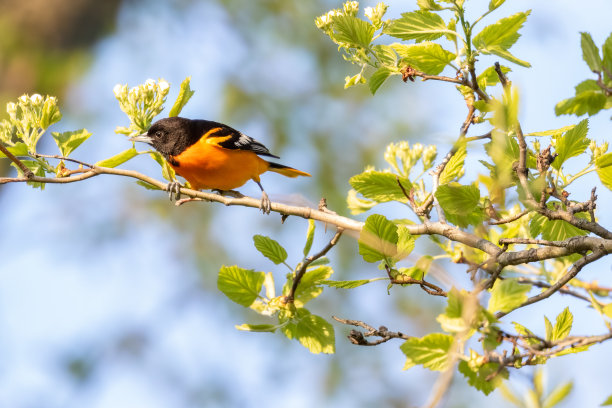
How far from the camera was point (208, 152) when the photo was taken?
12.8 feet

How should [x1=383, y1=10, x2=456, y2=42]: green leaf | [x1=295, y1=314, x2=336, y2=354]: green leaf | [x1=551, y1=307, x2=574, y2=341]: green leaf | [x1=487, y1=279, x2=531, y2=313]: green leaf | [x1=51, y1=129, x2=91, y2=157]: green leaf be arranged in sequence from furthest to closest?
[x1=51, y1=129, x2=91, y2=157]: green leaf < [x1=295, y1=314, x2=336, y2=354]: green leaf < [x1=383, y1=10, x2=456, y2=42]: green leaf < [x1=551, y1=307, x2=574, y2=341]: green leaf < [x1=487, y1=279, x2=531, y2=313]: green leaf

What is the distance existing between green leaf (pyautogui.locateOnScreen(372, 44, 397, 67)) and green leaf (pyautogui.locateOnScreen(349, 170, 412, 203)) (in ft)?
1.03

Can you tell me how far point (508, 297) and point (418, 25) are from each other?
0.73 m

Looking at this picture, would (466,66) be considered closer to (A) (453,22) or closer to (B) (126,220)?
(A) (453,22)

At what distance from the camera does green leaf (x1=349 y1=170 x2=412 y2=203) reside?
1910mm

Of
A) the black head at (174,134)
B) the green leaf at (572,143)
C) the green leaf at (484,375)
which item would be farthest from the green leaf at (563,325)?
the black head at (174,134)

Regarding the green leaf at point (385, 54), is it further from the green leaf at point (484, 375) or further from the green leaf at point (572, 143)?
the green leaf at point (484, 375)

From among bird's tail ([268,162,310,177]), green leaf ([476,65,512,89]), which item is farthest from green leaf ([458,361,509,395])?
bird's tail ([268,162,310,177])

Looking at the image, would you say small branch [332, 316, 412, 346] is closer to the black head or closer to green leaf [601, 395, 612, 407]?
green leaf [601, 395, 612, 407]

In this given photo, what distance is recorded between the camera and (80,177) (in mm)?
1954

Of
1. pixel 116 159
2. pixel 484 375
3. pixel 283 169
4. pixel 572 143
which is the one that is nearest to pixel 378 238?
pixel 484 375

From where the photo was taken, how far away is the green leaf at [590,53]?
4.42ft

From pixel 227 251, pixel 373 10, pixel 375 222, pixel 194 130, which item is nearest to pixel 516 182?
pixel 375 222

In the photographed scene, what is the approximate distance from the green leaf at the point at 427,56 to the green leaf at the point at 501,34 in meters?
0.11
